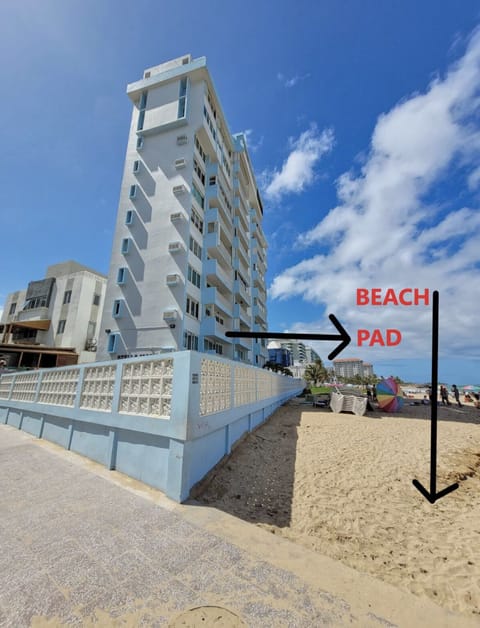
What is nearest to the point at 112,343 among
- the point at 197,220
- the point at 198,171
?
the point at 197,220

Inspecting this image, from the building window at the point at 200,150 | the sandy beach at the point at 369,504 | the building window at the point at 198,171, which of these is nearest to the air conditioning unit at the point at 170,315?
the sandy beach at the point at 369,504

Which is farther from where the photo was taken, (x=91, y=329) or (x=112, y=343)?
(x=91, y=329)

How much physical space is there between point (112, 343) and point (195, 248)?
8209 mm

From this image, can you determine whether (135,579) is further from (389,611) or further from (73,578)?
(389,611)

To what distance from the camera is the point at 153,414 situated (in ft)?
17.5

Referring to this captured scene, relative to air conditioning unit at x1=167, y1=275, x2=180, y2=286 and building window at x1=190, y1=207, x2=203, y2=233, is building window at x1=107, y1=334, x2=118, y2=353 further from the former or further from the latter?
building window at x1=190, y1=207, x2=203, y2=233

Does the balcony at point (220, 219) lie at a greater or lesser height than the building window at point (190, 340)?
greater

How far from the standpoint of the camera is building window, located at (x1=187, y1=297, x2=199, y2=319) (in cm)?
1881

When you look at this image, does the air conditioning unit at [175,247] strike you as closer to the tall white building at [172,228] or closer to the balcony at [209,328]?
the tall white building at [172,228]

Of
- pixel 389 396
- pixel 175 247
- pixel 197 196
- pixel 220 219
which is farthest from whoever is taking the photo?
pixel 220 219

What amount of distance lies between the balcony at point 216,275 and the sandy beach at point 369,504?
43.1 ft

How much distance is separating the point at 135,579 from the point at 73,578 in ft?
2.02

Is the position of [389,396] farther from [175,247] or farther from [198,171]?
[198,171]

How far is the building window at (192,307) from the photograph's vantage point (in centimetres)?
1881
